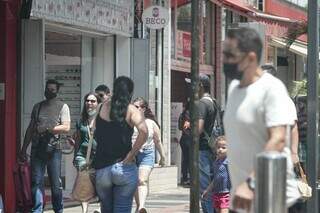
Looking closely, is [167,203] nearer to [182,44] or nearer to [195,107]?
[182,44]

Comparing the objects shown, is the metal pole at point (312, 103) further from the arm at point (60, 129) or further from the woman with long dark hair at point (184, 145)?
the woman with long dark hair at point (184, 145)

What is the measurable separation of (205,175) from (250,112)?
4918 mm

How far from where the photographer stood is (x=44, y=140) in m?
10.7

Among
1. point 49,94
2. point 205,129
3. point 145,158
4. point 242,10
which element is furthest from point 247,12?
point 205,129

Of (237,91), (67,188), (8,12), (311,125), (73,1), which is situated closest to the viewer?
(237,91)

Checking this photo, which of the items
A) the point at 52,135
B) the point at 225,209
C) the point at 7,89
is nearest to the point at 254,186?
the point at 225,209

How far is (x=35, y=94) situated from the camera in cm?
1175

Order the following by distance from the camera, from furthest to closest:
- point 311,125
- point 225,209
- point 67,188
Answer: point 67,188 < point 225,209 < point 311,125

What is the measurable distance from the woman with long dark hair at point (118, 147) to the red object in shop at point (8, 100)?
394 cm

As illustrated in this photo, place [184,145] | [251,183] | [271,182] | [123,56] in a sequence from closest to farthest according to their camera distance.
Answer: [271,182] → [251,183] → [123,56] → [184,145]

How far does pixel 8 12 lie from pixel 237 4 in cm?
981

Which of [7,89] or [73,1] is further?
[73,1]

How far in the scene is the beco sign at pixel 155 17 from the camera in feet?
48.0

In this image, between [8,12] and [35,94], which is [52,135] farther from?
[8,12]
